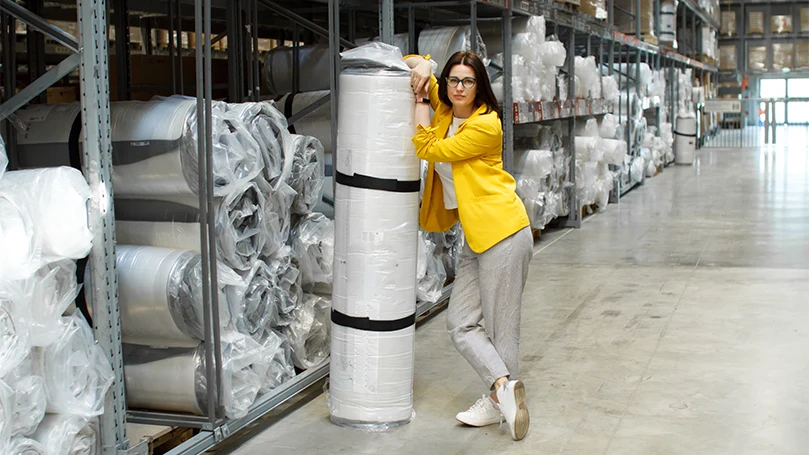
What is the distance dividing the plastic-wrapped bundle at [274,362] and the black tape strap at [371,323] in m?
0.37

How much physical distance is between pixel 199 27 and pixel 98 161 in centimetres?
73

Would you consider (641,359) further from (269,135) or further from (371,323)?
(269,135)

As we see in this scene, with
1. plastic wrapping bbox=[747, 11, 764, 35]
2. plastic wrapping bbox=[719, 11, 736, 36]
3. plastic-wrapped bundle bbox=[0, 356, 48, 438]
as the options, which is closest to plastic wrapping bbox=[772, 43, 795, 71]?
plastic wrapping bbox=[747, 11, 764, 35]

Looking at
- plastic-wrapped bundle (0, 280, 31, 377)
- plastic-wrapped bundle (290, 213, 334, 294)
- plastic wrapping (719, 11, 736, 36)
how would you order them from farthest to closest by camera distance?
plastic wrapping (719, 11, 736, 36) → plastic-wrapped bundle (290, 213, 334, 294) → plastic-wrapped bundle (0, 280, 31, 377)

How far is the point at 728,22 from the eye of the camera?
95.2 feet

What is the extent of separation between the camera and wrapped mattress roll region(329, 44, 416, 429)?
163 inches

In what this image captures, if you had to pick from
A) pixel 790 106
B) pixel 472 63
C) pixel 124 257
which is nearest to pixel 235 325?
pixel 124 257

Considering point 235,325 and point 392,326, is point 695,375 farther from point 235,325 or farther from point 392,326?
point 235,325

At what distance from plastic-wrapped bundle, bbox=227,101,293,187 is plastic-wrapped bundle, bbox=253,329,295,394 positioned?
749 millimetres

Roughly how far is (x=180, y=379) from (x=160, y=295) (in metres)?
0.41

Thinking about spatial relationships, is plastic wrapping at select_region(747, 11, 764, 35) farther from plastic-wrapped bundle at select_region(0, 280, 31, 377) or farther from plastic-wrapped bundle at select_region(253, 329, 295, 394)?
plastic-wrapped bundle at select_region(0, 280, 31, 377)

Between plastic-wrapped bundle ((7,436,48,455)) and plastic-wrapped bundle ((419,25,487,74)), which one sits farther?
plastic-wrapped bundle ((419,25,487,74))

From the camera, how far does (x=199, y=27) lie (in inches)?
143

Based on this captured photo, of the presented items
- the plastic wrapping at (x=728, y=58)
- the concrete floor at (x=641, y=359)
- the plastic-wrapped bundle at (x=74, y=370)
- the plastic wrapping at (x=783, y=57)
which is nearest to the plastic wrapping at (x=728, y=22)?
the plastic wrapping at (x=728, y=58)
